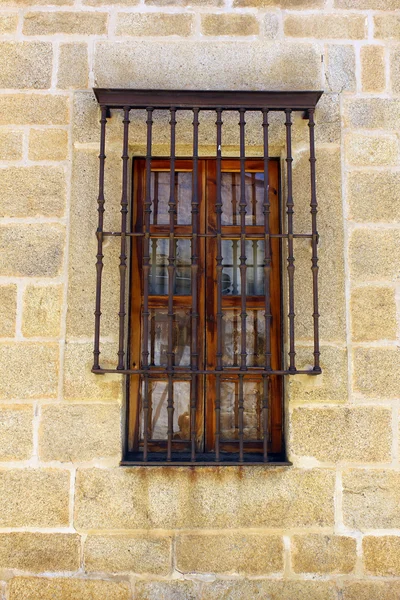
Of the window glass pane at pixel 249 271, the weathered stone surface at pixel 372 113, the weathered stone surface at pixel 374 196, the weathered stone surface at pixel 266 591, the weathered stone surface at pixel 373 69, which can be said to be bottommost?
the weathered stone surface at pixel 266 591

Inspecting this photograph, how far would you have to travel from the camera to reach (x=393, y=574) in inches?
91.0

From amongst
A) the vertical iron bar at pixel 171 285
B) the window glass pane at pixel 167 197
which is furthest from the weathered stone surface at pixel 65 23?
the window glass pane at pixel 167 197

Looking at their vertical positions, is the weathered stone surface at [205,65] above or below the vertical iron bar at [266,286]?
above

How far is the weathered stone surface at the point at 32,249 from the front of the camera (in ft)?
7.95

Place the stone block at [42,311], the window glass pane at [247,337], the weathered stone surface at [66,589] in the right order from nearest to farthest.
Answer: the weathered stone surface at [66,589] → the stone block at [42,311] → the window glass pane at [247,337]

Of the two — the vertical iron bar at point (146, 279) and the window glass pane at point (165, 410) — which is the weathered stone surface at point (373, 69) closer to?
the vertical iron bar at point (146, 279)

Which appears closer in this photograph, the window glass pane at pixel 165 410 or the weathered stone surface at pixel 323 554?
the weathered stone surface at pixel 323 554

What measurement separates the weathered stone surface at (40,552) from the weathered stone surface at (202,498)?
10cm

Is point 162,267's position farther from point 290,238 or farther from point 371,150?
point 371,150

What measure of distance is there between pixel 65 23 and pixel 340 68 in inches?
48.6

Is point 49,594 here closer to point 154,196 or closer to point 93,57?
point 154,196

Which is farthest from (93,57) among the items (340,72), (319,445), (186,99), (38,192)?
(319,445)

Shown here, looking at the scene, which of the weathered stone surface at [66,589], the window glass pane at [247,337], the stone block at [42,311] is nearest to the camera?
the weathered stone surface at [66,589]

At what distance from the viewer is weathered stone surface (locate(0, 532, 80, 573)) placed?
2305 millimetres
